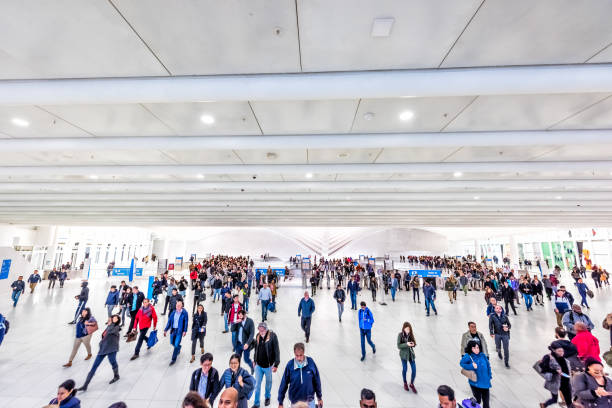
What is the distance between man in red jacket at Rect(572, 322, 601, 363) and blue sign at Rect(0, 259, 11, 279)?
29.5 meters

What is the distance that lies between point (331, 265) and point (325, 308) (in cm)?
1579

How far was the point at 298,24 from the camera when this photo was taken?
119 inches

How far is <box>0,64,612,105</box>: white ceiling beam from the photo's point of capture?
354cm

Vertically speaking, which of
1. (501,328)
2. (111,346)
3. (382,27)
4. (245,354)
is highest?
(382,27)

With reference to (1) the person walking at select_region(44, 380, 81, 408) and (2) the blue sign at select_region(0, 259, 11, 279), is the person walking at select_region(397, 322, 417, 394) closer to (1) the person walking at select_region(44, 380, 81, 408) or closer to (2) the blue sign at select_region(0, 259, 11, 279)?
(1) the person walking at select_region(44, 380, 81, 408)

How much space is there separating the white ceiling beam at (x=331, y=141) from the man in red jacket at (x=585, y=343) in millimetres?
3956

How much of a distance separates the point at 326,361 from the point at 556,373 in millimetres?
4668

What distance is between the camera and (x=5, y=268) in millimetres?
18500

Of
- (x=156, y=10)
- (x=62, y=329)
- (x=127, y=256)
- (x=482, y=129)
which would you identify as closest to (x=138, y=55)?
(x=156, y=10)

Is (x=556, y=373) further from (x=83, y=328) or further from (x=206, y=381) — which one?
(x=83, y=328)

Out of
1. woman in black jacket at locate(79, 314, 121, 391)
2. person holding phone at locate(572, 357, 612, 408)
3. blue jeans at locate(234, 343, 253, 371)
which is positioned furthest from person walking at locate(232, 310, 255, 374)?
person holding phone at locate(572, 357, 612, 408)

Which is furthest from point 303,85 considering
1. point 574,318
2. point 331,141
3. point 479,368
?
point 574,318

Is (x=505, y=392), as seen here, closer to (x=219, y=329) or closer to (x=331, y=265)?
(x=219, y=329)

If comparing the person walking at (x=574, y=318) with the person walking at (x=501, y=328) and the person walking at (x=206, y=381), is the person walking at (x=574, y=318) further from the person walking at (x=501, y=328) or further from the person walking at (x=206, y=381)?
the person walking at (x=206, y=381)
